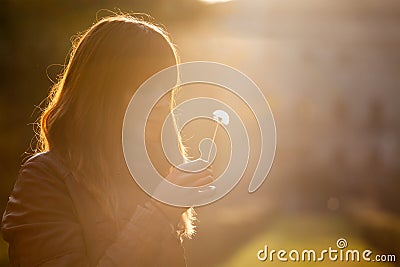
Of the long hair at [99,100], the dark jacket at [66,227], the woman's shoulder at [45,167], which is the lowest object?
the dark jacket at [66,227]

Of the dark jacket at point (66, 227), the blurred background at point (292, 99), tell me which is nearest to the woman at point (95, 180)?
the dark jacket at point (66, 227)

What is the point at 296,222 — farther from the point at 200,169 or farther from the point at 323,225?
the point at 200,169

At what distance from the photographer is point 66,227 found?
1.80 m

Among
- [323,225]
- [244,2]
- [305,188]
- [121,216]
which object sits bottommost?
[121,216]

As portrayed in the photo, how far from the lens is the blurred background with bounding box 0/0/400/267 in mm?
8117

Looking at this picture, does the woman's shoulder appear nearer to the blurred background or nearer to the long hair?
the long hair

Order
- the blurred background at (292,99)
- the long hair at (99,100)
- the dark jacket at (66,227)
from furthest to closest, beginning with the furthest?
the blurred background at (292,99), the long hair at (99,100), the dark jacket at (66,227)

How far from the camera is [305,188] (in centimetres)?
1354

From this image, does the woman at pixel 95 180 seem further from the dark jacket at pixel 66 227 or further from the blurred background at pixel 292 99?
the blurred background at pixel 292 99

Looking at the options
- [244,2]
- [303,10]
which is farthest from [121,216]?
[303,10]

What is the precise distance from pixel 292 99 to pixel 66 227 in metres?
12.0

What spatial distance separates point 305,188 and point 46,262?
1198 cm

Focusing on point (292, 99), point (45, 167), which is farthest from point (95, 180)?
point (292, 99)

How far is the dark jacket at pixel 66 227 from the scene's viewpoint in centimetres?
179
